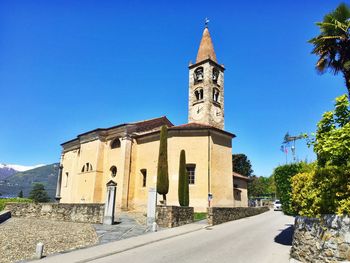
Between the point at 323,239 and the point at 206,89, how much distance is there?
2539 centimetres

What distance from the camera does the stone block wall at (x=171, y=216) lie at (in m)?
17.3

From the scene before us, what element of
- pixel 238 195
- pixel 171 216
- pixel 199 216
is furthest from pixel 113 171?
pixel 171 216

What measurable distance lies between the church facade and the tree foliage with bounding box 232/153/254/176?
20.8m

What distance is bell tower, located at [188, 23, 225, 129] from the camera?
31.6 m

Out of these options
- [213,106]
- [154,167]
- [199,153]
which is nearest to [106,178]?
[154,167]

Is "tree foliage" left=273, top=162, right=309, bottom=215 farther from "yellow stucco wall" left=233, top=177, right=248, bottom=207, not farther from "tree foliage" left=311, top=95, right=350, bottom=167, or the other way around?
"yellow stucco wall" left=233, top=177, right=248, bottom=207

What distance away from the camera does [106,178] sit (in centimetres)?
3139

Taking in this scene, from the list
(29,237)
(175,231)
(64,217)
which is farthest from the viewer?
(64,217)

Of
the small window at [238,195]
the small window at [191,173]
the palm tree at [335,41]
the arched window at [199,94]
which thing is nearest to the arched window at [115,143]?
the small window at [191,173]

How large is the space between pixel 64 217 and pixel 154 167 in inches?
400

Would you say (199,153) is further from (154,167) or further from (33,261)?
(33,261)

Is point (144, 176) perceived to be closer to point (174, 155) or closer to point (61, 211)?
point (174, 155)

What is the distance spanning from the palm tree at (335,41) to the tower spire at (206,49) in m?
22.1

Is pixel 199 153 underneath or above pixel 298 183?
above
